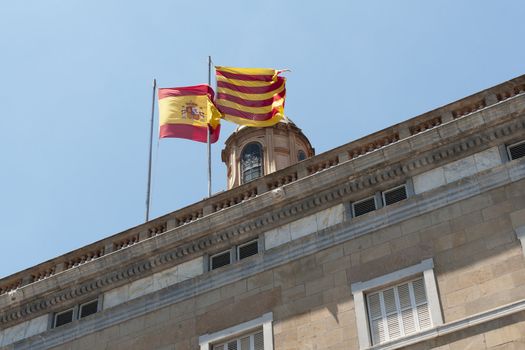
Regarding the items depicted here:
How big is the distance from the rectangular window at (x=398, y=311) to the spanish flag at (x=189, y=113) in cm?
1160

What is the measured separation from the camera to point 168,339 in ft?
76.7

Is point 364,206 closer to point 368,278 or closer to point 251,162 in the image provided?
point 368,278

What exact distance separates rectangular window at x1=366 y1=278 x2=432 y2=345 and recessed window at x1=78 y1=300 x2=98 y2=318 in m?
7.82

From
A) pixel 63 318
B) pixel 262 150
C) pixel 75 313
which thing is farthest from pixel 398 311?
pixel 262 150

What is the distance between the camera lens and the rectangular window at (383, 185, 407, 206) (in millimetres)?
22656

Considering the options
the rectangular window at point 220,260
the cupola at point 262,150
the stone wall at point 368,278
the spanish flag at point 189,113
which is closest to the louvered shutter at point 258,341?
the stone wall at point 368,278

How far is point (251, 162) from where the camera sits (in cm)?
4069

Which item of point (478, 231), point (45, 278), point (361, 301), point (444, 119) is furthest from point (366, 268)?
point (45, 278)

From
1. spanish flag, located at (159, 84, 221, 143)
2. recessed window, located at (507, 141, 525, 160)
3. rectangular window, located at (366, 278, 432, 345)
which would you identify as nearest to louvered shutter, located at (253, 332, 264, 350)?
rectangular window, located at (366, 278, 432, 345)

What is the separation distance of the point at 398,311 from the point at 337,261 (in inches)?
82.3

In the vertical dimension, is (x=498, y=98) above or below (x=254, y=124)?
below

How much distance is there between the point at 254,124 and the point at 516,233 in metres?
11.9

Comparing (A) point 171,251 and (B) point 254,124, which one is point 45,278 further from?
(B) point 254,124

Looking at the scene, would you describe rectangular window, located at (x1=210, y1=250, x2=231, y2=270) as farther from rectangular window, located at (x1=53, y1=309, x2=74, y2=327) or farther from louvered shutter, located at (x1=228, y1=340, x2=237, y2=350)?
rectangular window, located at (x1=53, y1=309, x2=74, y2=327)
